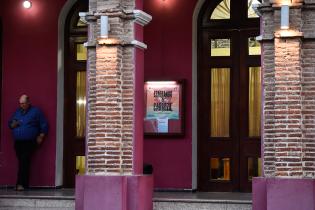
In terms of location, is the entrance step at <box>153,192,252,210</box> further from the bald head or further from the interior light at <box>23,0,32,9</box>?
the interior light at <box>23,0,32,9</box>

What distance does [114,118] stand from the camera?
11.5 metres

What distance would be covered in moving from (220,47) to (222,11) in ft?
2.39

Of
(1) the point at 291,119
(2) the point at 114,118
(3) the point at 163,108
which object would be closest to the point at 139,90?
(2) the point at 114,118

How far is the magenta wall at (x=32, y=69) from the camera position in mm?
15039

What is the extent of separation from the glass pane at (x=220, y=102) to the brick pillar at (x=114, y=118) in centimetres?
305

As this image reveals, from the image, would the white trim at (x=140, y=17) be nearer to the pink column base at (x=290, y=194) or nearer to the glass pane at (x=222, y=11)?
the glass pane at (x=222, y=11)

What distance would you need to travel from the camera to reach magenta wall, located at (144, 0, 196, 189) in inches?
566

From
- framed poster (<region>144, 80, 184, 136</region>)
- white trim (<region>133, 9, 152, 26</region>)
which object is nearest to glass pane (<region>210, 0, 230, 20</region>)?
framed poster (<region>144, 80, 184, 136</region>)

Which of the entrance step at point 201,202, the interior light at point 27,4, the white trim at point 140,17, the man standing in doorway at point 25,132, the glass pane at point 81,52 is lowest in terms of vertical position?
the entrance step at point 201,202

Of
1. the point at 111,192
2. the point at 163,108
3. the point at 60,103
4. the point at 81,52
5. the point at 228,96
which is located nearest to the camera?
the point at 111,192

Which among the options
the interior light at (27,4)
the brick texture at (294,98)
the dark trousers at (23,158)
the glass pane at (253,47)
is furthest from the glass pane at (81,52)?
the brick texture at (294,98)

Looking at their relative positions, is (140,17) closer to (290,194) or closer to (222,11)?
(222,11)

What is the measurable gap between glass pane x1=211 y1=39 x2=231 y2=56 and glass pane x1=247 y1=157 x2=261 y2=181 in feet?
7.02

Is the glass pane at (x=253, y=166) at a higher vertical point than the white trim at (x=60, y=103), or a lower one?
lower
